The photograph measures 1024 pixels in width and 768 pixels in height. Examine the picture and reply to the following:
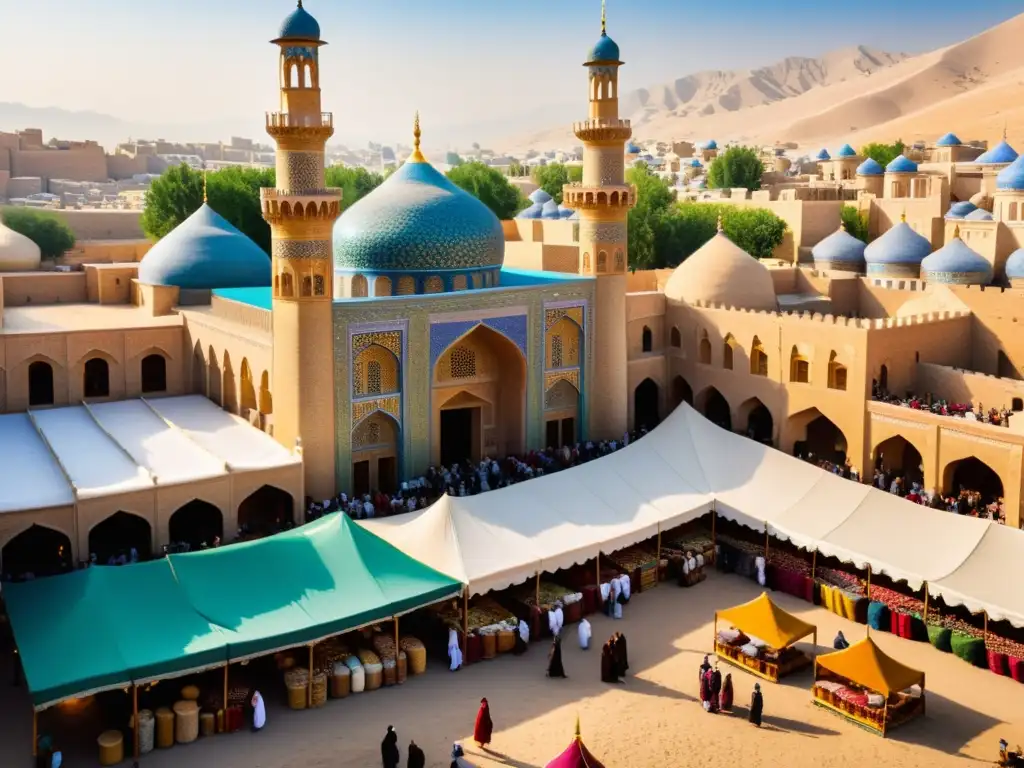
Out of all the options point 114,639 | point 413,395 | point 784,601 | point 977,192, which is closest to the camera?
point 114,639

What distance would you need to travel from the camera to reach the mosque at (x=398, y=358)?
68.9 ft

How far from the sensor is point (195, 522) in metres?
21.6

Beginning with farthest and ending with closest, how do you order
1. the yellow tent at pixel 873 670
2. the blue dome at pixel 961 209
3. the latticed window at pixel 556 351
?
the blue dome at pixel 961 209
the latticed window at pixel 556 351
the yellow tent at pixel 873 670

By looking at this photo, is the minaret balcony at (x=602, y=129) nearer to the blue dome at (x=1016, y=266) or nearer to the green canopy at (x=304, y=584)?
Result: the blue dome at (x=1016, y=266)

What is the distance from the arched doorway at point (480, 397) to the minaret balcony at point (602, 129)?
532cm

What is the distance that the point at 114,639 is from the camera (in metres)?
14.3

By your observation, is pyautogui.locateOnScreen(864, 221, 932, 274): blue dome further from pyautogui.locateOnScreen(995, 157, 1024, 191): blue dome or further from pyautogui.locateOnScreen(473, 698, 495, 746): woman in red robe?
pyautogui.locateOnScreen(473, 698, 495, 746): woman in red robe

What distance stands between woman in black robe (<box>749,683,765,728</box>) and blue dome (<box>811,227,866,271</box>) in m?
23.5

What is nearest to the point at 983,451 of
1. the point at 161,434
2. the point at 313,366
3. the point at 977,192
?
the point at 313,366

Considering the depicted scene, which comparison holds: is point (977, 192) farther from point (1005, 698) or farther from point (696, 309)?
point (1005, 698)

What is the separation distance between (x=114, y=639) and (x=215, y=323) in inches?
444

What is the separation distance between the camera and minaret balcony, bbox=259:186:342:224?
21.2 meters

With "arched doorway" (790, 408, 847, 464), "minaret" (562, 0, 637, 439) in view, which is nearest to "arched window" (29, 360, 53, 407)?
"minaret" (562, 0, 637, 439)

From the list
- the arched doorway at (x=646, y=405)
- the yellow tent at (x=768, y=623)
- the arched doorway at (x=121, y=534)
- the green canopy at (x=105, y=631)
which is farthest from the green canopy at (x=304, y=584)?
the arched doorway at (x=646, y=405)
